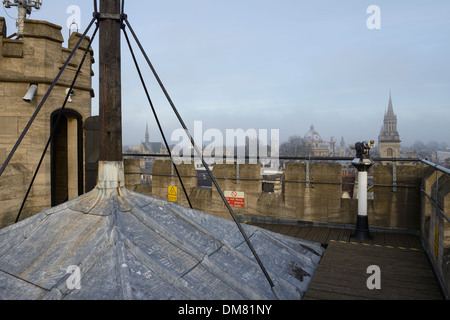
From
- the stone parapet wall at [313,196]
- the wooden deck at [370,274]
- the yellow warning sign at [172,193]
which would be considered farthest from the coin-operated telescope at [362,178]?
the yellow warning sign at [172,193]

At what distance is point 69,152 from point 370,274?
33.0 feet

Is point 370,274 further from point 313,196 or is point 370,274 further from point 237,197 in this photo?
point 237,197

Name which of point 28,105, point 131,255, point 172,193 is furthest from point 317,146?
point 131,255

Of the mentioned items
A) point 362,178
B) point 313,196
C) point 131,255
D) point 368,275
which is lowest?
point 368,275

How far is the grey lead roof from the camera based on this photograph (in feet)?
10.3

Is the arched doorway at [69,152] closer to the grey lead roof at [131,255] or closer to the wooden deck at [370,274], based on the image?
the grey lead roof at [131,255]

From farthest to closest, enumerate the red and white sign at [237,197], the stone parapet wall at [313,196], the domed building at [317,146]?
the domed building at [317,146], the red and white sign at [237,197], the stone parapet wall at [313,196]

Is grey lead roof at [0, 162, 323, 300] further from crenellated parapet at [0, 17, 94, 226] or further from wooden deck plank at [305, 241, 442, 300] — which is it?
crenellated parapet at [0, 17, 94, 226]

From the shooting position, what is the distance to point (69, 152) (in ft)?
36.7

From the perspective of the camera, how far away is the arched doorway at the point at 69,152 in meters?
10.9

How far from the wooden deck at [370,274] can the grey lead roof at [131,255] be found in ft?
1.41

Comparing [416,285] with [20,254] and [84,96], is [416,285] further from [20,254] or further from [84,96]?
[84,96]

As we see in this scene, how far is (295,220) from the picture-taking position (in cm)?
923

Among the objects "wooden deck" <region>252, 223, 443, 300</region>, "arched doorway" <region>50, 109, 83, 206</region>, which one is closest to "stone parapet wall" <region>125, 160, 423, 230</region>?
"wooden deck" <region>252, 223, 443, 300</region>
